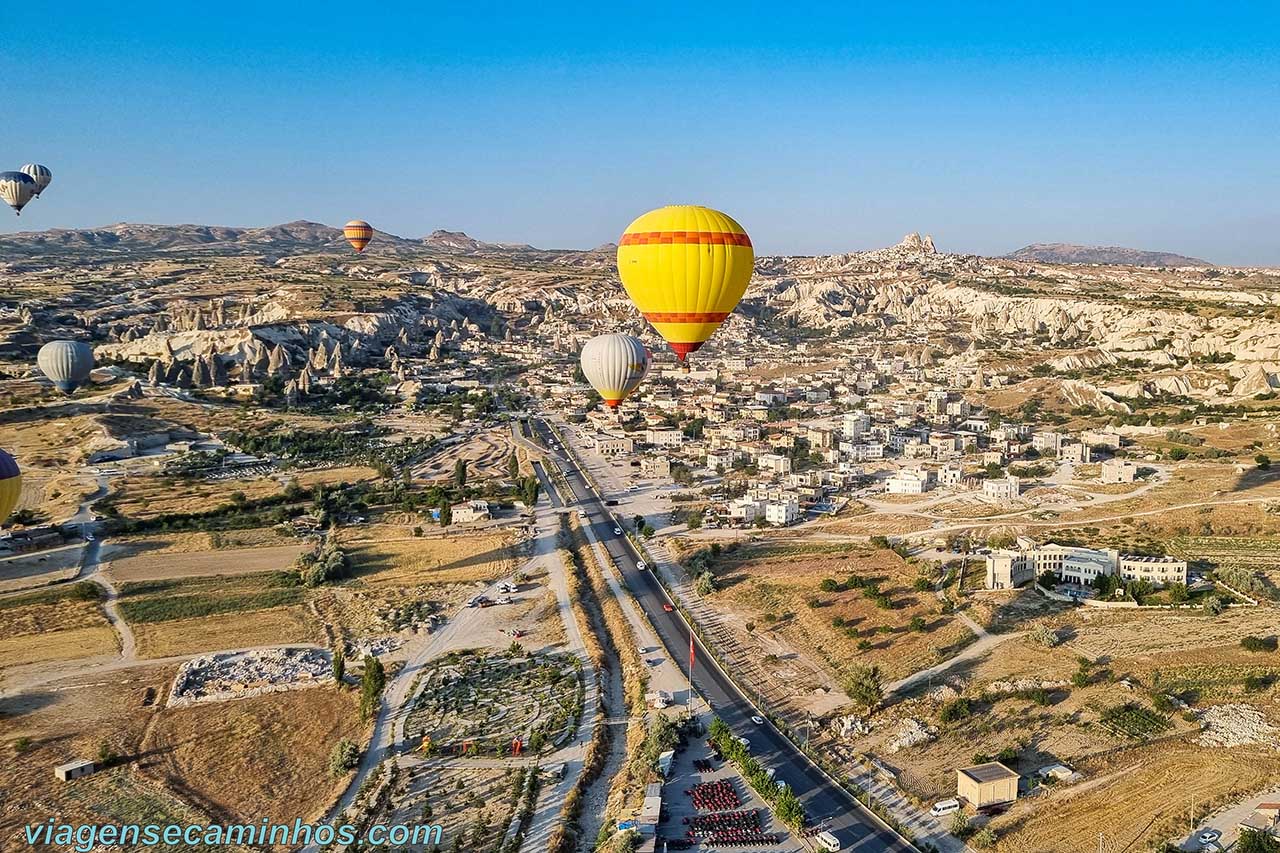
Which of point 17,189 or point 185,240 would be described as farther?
point 185,240

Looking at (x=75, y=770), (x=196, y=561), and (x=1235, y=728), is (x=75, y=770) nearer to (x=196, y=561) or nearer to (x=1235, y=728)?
(x=196, y=561)

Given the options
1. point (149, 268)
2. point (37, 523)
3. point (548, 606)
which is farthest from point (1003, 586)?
point (149, 268)

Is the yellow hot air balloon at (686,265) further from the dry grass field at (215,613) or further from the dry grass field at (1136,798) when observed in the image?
the dry grass field at (1136,798)

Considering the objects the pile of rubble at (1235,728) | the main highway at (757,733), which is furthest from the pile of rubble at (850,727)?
the pile of rubble at (1235,728)

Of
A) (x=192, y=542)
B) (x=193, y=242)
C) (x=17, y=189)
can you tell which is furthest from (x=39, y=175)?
(x=193, y=242)

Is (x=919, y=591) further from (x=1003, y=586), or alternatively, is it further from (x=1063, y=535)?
(x=1063, y=535)
